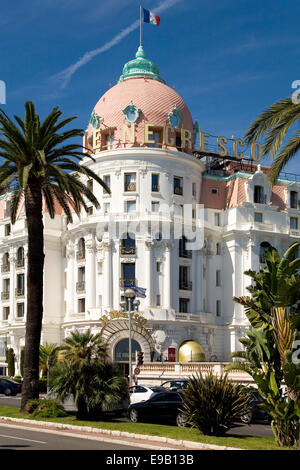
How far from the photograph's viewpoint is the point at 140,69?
7456 cm

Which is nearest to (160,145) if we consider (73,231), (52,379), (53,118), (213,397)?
(73,231)

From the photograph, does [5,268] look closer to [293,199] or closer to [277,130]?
[293,199]

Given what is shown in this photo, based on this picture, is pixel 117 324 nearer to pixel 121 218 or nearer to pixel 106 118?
pixel 121 218

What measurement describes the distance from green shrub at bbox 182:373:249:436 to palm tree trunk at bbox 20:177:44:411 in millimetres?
11228

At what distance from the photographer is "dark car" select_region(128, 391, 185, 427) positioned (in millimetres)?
29328

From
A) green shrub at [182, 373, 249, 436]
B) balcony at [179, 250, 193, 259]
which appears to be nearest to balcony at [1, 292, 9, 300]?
balcony at [179, 250, 193, 259]

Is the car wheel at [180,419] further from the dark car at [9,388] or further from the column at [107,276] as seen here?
the column at [107,276]

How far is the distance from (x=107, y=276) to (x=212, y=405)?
4410cm

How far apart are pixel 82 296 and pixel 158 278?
27.2 ft

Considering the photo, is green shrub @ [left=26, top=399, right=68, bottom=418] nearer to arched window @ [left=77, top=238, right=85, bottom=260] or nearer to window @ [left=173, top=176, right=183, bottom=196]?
arched window @ [left=77, top=238, right=85, bottom=260]

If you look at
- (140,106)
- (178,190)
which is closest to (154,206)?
(178,190)

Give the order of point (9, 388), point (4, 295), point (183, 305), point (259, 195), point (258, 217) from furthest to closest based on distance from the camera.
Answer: point (4, 295), point (259, 195), point (258, 217), point (183, 305), point (9, 388)

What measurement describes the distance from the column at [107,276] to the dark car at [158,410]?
118 ft
